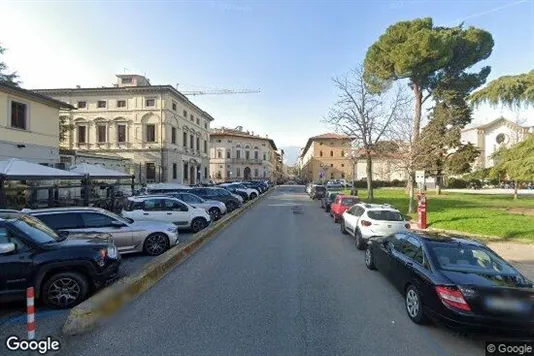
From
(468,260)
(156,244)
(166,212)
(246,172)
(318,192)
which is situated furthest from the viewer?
(246,172)

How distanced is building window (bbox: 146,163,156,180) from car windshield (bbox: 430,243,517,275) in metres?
46.8

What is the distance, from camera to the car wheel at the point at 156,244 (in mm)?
9961

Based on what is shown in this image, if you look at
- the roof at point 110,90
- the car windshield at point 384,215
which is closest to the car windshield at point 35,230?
the car windshield at point 384,215

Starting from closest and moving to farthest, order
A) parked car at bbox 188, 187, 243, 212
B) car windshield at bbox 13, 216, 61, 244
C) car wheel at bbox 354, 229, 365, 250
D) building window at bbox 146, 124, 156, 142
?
car windshield at bbox 13, 216, 61, 244 → car wheel at bbox 354, 229, 365, 250 → parked car at bbox 188, 187, 243, 212 → building window at bbox 146, 124, 156, 142

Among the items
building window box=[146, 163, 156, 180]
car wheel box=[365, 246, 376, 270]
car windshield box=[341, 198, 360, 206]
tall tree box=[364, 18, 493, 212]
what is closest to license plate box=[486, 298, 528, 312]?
car wheel box=[365, 246, 376, 270]

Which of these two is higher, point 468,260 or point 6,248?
point 6,248

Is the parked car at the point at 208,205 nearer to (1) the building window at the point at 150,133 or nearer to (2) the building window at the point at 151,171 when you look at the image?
(2) the building window at the point at 151,171

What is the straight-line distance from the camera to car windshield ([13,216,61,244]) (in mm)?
5997

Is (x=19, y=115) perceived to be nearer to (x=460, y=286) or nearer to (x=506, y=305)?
(x=460, y=286)

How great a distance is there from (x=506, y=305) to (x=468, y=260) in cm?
108

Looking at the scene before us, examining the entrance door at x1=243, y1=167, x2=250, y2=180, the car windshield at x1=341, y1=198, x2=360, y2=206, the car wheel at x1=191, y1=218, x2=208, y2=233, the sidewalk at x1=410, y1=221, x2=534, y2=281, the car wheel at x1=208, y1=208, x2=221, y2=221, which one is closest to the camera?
the sidewalk at x1=410, y1=221, x2=534, y2=281

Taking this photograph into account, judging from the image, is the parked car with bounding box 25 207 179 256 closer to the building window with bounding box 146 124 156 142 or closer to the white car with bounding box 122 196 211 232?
the white car with bounding box 122 196 211 232

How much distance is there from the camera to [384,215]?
11.3 m

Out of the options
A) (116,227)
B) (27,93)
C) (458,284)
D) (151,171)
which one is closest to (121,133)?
(151,171)
